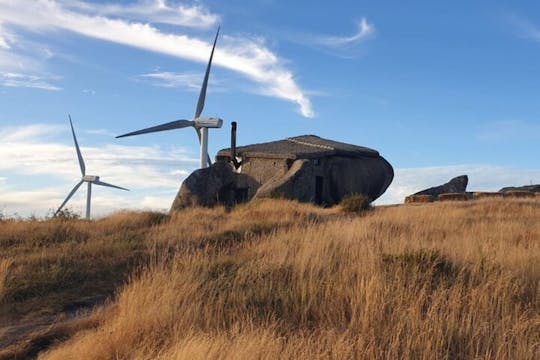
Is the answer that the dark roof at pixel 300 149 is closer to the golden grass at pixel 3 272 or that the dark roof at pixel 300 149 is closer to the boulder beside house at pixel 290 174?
the boulder beside house at pixel 290 174

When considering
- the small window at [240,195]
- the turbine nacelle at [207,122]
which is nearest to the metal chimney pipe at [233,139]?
the turbine nacelle at [207,122]

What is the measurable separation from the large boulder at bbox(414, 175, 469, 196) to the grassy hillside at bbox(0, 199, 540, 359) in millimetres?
23646

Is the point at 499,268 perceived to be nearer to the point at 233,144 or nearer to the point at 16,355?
the point at 16,355

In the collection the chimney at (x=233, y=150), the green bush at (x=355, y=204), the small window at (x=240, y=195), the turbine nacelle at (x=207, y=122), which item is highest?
the turbine nacelle at (x=207, y=122)

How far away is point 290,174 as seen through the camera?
94.6ft

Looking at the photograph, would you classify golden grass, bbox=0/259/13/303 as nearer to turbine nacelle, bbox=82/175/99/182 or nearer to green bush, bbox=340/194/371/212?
green bush, bbox=340/194/371/212

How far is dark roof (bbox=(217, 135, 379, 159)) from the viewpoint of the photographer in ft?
101

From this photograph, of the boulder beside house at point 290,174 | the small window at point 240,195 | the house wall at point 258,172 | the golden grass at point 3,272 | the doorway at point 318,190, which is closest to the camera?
the golden grass at point 3,272

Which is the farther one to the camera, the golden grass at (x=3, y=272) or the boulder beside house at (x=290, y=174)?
the boulder beside house at (x=290, y=174)

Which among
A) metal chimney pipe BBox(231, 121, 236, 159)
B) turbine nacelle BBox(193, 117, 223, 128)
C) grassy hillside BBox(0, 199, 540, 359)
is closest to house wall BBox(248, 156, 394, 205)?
metal chimney pipe BBox(231, 121, 236, 159)

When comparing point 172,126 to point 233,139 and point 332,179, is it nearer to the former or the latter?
point 233,139

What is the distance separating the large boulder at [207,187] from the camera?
27.2 metres

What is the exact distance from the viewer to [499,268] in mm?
8758

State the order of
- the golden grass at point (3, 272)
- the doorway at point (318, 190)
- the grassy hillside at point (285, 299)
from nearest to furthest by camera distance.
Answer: the grassy hillside at point (285, 299) → the golden grass at point (3, 272) → the doorway at point (318, 190)
